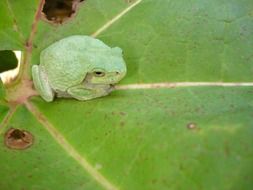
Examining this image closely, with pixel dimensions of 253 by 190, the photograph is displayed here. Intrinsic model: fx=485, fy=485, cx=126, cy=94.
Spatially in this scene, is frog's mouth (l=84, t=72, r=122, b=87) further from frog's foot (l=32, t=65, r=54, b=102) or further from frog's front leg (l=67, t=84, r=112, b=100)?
frog's foot (l=32, t=65, r=54, b=102)

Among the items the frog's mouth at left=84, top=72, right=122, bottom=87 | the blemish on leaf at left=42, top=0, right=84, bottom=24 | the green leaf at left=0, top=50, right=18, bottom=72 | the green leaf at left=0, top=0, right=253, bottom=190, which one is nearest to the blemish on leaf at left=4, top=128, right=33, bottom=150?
the green leaf at left=0, top=0, right=253, bottom=190

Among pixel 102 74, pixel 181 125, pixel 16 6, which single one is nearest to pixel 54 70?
pixel 102 74

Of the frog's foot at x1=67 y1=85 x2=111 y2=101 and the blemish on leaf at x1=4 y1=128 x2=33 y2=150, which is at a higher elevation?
the frog's foot at x1=67 y1=85 x2=111 y2=101

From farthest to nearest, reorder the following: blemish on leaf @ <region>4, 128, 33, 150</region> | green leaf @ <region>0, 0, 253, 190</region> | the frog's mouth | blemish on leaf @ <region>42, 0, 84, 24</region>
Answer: blemish on leaf @ <region>42, 0, 84, 24</region>
the frog's mouth
blemish on leaf @ <region>4, 128, 33, 150</region>
green leaf @ <region>0, 0, 253, 190</region>

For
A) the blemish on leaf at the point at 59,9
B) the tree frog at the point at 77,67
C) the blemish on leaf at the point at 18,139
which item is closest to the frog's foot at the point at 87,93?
the tree frog at the point at 77,67

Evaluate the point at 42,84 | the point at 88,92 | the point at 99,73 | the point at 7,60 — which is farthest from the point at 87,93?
the point at 7,60

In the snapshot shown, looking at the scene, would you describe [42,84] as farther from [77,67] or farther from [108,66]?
[108,66]

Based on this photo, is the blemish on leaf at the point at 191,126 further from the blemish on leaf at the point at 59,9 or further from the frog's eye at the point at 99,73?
the blemish on leaf at the point at 59,9
